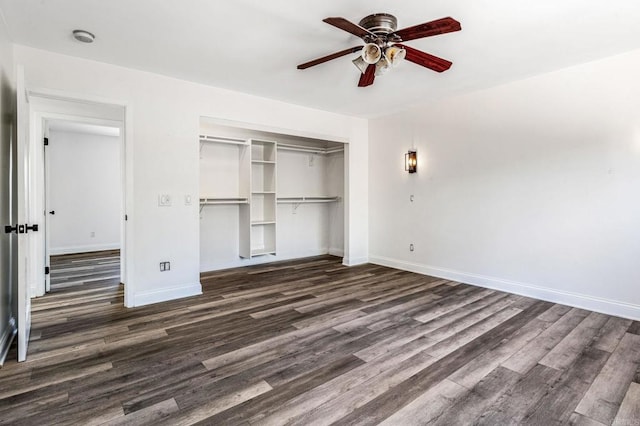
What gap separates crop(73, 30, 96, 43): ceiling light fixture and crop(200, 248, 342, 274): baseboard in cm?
342

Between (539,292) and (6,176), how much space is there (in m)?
5.46

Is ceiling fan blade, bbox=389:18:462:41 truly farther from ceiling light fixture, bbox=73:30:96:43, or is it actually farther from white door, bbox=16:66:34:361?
white door, bbox=16:66:34:361

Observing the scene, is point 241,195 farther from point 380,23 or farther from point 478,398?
point 478,398

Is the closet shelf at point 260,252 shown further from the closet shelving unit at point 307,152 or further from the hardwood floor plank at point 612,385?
the hardwood floor plank at point 612,385

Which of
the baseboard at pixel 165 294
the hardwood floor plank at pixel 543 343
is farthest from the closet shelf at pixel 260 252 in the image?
the hardwood floor plank at pixel 543 343

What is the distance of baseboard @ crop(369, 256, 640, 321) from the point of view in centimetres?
329

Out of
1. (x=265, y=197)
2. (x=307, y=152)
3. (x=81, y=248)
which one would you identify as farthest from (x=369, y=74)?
(x=81, y=248)

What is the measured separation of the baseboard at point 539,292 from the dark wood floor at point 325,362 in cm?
13

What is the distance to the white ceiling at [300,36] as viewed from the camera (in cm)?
242

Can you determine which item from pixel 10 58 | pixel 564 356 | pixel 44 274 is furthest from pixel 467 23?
pixel 44 274

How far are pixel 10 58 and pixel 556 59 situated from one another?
518 centimetres

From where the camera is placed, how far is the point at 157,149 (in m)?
3.77

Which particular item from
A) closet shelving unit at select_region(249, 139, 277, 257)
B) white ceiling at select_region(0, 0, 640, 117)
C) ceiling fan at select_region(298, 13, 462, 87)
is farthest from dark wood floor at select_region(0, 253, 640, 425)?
white ceiling at select_region(0, 0, 640, 117)

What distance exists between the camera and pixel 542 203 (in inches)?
149
